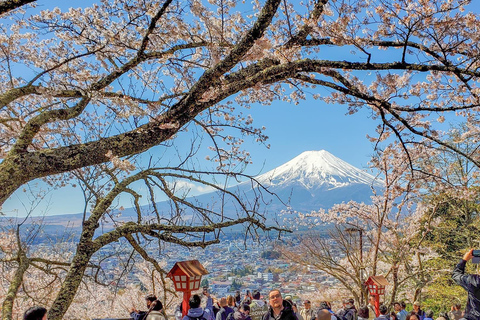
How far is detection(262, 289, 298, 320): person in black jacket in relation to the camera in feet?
8.51

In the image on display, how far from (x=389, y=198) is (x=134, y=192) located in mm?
6005

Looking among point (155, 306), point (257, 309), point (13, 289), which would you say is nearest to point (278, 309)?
point (155, 306)

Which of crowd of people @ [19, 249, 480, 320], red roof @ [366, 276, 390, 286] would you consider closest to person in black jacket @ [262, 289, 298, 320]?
crowd of people @ [19, 249, 480, 320]

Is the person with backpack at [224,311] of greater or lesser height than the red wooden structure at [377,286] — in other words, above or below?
below

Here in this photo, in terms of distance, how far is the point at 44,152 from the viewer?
7.63 feet

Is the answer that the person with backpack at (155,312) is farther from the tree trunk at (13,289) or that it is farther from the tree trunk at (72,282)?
the tree trunk at (13,289)

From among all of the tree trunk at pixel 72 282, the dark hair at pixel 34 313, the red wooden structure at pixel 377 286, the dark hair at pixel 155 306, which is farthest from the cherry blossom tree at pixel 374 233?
the dark hair at pixel 34 313

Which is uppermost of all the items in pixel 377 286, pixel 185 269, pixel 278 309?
pixel 185 269

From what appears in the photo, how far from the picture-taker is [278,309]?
2660 millimetres

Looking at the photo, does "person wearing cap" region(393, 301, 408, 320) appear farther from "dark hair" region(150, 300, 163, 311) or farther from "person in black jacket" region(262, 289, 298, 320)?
"dark hair" region(150, 300, 163, 311)

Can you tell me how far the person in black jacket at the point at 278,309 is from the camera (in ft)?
8.51

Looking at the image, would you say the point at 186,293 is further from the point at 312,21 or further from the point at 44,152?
the point at 312,21

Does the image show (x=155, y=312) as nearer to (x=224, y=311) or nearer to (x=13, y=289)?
(x=224, y=311)

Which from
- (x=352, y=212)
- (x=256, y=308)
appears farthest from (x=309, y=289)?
(x=256, y=308)
